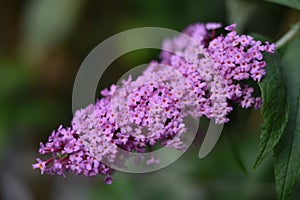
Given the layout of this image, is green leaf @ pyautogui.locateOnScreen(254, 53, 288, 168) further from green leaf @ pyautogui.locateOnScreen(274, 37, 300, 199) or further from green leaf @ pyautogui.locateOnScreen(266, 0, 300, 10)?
green leaf @ pyautogui.locateOnScreen(266, 0, 300, 10)

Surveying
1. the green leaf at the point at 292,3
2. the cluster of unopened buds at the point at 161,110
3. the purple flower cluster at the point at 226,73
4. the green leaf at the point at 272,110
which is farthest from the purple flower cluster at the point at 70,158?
the green leaf at the point at 292,3

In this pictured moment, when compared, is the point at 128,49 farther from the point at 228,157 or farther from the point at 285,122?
the point at 285,122

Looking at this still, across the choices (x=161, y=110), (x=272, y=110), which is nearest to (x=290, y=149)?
(x=272, y=110)

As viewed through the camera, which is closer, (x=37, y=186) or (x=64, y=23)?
(x=64, y=23)

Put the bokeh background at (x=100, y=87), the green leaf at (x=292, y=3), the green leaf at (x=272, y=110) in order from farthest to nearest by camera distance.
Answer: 1. the bokeh background at (x=100, y=87)
2. the green leaf at (x=292, y=3)
3. the green leaf at (x=272, y=110)

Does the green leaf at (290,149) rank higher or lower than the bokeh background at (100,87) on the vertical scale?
lower

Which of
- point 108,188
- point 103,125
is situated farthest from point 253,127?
point 103,125

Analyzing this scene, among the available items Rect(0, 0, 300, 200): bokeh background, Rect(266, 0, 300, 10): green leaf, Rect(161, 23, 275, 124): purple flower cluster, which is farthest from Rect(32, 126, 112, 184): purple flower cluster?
Rect(0, 0, 300, 200): bokeh background

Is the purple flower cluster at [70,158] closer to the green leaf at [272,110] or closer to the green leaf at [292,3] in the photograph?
the green leaf at [272,110]
